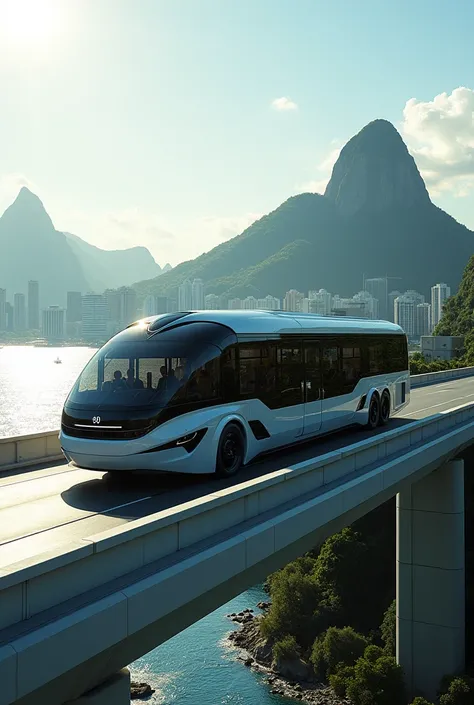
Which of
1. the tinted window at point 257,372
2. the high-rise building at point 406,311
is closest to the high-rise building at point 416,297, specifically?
the high-rise building at point 406,311

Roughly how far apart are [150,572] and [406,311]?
574 feet

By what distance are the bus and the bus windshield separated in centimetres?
2

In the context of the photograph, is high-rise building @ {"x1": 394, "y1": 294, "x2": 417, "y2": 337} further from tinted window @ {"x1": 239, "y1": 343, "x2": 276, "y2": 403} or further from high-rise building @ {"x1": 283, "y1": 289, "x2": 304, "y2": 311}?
tinted window @ {"x1": 239, "y1": 343, "x2": 276, "y2": 403}

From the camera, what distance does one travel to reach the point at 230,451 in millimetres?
10523

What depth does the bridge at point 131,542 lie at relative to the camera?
5.83 metres

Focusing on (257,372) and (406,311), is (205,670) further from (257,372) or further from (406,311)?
(406,311)

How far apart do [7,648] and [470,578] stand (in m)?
31.5

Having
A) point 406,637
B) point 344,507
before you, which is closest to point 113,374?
point 344,507

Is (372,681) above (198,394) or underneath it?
underneath

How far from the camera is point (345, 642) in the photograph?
3259cm

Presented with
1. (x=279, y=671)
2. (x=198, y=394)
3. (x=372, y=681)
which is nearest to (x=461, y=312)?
(x=279, y=671)

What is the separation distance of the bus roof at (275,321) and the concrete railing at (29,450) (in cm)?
324

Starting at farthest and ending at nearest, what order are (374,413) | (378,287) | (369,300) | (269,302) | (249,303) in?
(378,287)
(369,300)
(269,302)
(249,303)
(374,413)

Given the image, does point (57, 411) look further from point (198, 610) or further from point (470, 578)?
point (198, 610)
